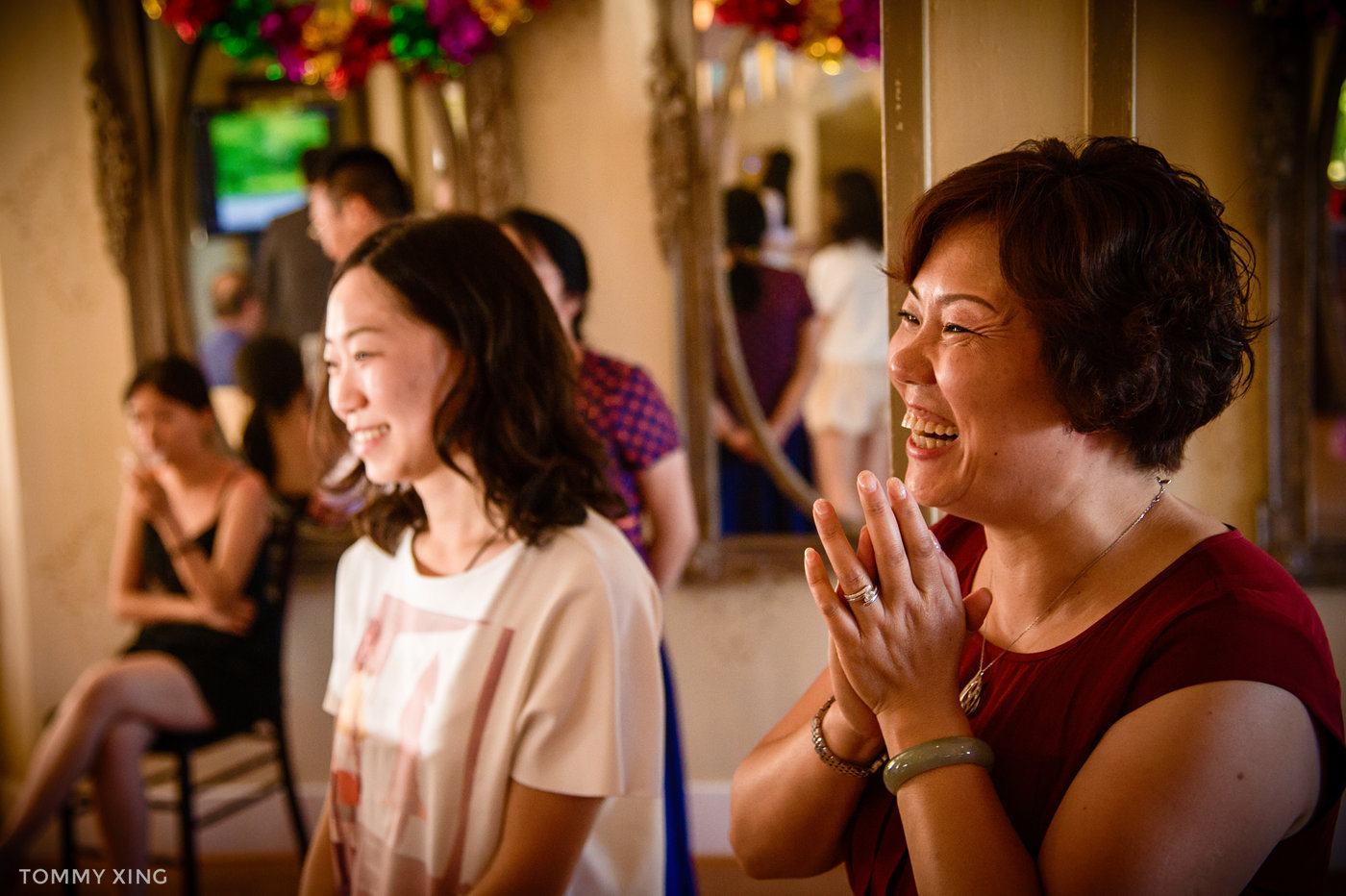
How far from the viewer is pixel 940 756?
70 centimetres

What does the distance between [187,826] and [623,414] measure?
1.42 metres

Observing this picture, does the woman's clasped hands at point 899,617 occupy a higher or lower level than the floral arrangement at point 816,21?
lower

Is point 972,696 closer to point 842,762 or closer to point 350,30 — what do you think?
point 842,762

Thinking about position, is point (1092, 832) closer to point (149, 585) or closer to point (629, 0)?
point (629, 0)

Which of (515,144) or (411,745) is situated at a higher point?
(515,144)

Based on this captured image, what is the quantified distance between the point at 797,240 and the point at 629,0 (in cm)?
75

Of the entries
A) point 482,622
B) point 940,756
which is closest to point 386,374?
point 482,622

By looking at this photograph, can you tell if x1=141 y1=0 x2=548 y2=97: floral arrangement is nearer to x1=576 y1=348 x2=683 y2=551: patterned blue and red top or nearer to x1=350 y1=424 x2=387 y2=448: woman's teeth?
x1=576 y1=348 x2=683 y2=551: patterned blue and red top

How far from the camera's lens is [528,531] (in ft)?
3.54

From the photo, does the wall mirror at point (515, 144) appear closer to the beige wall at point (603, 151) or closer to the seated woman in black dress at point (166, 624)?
the beige wall at point (603, 151)

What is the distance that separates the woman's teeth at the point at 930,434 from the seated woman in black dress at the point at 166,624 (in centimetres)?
193

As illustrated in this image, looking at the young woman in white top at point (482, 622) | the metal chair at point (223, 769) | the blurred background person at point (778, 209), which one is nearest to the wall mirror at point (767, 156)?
the blurred background person at point (778, 209)

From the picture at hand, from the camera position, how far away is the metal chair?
2.12 meters

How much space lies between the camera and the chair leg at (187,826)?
2104 mm
